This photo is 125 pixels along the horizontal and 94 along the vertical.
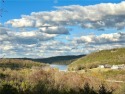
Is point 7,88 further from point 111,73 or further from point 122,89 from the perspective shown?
point 111,73

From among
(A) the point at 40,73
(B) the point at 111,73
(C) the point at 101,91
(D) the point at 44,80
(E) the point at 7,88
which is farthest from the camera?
(B) the point at 111,73

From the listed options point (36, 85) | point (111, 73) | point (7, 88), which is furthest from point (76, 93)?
point (111, 73)

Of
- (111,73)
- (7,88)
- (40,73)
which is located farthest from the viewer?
(111,73)

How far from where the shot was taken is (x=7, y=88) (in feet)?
131

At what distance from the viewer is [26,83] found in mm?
45219

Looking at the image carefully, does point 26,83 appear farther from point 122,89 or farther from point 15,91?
point 122,89

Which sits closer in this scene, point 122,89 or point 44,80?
point 122,89

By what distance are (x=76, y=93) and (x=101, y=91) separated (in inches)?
126

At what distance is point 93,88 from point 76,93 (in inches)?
109

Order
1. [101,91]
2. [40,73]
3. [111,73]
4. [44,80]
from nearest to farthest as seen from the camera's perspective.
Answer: [101,91] → [44,80] → [40,73] → [111,73]

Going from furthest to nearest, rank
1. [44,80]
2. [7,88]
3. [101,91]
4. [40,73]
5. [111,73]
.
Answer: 1. [111,73]
2. [40,73]
3. [44,80]
4. [101,91]
5. [7,88]

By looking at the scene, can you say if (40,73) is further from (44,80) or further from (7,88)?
(7,88)

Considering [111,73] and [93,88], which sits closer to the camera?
[93,88]

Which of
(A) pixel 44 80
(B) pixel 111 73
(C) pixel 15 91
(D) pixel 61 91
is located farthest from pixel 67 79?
(B) pixel 111 73
